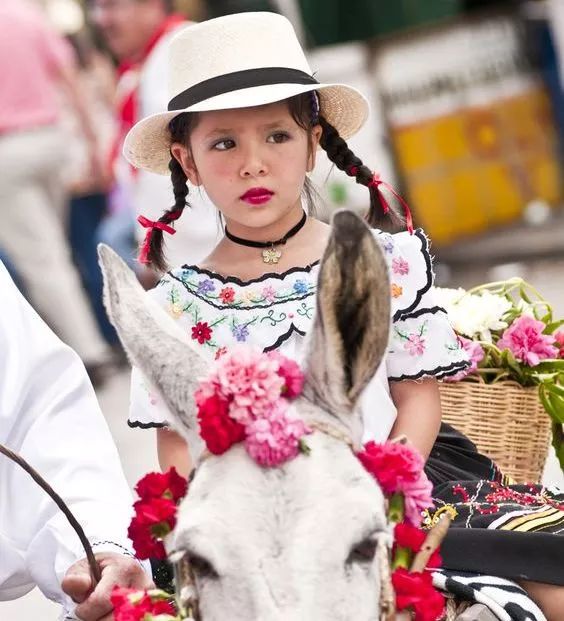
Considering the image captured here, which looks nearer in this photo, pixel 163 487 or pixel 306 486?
pixel 306 486

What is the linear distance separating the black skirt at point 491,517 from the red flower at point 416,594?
448 millimetres

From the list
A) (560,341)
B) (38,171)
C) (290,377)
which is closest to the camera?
(290,377)

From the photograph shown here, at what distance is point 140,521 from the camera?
2715 mm

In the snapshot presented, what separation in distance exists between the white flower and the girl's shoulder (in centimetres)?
64

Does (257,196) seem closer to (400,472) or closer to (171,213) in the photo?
(171,213)

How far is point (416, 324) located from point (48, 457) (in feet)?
2.90

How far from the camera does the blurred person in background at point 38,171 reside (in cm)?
917

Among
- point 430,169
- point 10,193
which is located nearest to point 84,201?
point 10,193

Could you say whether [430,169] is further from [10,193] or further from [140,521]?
[140,521]

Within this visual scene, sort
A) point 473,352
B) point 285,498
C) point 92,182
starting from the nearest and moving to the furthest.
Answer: point 285,498, point 473,352, point 92,182

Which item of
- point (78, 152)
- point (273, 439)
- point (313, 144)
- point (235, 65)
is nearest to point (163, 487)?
point (273, 439)

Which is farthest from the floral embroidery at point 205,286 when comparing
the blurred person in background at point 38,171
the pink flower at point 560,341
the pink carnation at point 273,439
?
the blurred person in background at point 38,171

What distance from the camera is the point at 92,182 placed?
36.9ft

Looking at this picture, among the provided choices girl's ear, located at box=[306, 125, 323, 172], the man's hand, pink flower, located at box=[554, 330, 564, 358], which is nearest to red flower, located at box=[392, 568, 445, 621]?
the man's hand
